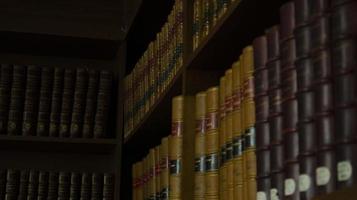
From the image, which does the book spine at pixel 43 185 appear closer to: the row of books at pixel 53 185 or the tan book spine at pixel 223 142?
the row of books at pixel 53 185

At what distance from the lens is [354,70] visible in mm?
936

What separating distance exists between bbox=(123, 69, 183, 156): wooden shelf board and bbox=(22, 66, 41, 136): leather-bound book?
12.6 inches

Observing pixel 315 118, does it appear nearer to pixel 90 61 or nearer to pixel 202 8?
pixel 202 8

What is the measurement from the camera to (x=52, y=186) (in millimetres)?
2555

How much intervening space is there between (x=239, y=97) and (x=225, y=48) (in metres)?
0.29

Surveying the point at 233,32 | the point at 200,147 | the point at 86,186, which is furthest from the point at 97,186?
the point at 233,32

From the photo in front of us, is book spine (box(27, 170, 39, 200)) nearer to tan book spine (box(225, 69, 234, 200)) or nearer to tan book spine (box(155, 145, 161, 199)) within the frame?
tan book spine (box(155, 145, 161, 199))

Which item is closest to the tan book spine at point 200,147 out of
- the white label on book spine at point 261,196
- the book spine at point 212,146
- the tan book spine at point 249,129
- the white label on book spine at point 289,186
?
the book spine at point 212,146

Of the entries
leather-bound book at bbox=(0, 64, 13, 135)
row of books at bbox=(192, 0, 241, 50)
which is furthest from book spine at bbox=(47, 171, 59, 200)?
row of books at bbox=(192, 0, 241, 50)

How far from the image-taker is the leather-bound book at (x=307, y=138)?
1004 mm

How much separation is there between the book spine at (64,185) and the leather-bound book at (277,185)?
4.96ft

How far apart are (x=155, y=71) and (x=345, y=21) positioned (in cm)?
129

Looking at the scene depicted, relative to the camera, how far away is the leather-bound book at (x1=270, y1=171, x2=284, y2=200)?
111 cm

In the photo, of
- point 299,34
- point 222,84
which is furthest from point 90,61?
point 299,34
